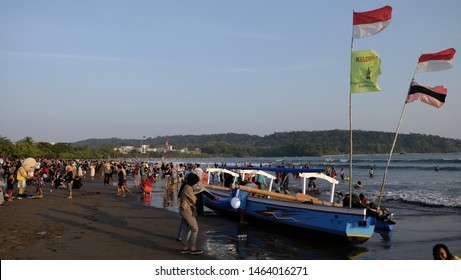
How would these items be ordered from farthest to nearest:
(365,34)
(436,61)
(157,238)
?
(436,61)
(365,34)
(157,238)

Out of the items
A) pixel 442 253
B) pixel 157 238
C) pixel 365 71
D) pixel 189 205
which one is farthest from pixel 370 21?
pixel 157 238

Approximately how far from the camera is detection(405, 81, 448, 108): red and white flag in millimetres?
12812

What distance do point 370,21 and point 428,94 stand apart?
→ 3.20 m

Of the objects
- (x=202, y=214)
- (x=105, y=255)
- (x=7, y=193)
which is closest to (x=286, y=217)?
(x=202, y=214)

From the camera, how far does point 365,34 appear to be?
12672 millimetres

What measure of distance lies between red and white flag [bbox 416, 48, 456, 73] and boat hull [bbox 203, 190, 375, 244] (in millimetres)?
5629

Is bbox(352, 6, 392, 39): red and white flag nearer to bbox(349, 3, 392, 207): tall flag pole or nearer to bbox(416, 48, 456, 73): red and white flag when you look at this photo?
bbox(349, 3, 392, 207): tall flag pole

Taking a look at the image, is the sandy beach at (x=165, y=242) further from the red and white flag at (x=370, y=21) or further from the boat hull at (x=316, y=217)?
the red and white flag at (x=370, y=21)

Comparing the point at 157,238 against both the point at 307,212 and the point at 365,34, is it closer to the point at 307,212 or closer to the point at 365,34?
the point at 307,212

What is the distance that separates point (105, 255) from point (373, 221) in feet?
26.1

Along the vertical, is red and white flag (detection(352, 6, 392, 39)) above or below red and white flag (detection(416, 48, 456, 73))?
above

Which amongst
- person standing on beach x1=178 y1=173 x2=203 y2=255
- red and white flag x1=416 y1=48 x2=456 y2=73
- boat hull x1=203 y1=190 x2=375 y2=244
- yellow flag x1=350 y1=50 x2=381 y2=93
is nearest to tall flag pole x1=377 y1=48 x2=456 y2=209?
red and white flag x1=416 y1=48 x2=456 y2=73

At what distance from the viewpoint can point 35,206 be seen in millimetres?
17188
